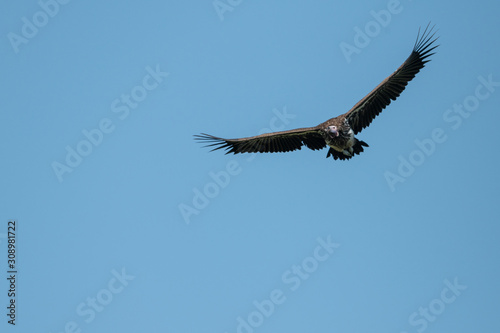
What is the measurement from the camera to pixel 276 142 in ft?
86.8

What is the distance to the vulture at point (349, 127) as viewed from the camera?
2508 centimetres

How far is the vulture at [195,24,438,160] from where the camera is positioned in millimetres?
25078

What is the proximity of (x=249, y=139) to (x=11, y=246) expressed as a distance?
304 inches

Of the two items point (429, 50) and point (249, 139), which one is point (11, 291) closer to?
point (249, 139)

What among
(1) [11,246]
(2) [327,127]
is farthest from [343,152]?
(1) [11,246]

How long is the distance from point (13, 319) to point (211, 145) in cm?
756

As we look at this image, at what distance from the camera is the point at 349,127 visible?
25.2 m

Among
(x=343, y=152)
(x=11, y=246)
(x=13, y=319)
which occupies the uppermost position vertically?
(x=11, y=246)

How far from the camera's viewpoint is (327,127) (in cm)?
2506

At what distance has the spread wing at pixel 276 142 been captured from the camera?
85.2 ft

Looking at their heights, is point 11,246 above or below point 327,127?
above

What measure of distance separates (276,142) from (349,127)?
242 centimetres

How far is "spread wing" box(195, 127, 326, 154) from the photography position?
1022 inches

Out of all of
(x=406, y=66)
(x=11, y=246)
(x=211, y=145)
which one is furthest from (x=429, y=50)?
(x=11, y=246)
